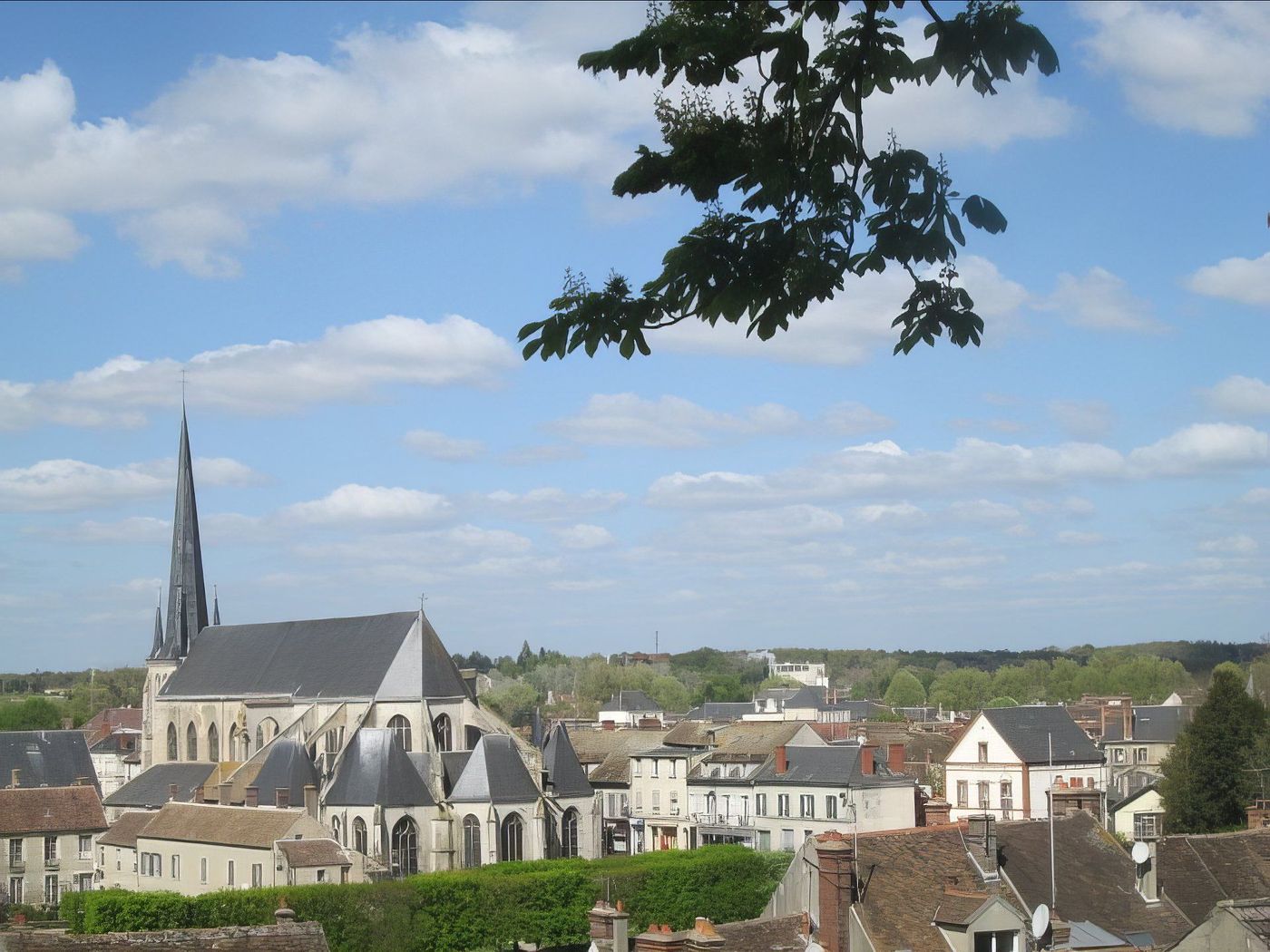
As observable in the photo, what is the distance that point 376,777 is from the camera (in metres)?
63.5

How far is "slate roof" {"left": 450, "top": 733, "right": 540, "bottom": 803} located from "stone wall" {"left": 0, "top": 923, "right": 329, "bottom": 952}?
47785 millimetres

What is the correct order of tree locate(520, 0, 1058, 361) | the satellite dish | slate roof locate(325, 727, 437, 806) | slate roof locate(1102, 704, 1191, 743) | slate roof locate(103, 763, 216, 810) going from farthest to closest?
slate roof locate(1102, 704, 1191, 743)
slate roof locate(103, 763, 216, 810)
slate roof locate(325, 727, 437, 806)
the satellite dish
tree locate(520, 0, 1058, 361)

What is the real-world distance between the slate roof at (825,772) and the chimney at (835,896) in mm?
39733

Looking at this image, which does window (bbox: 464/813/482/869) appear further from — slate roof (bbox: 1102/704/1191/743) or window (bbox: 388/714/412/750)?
slate roof (bbox: 1102/704/1191/743)

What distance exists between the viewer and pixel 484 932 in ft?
172

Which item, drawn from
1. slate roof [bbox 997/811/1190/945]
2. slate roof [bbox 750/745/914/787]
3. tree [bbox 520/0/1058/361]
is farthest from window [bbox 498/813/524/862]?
tree [bbox 520/0/1058/361]

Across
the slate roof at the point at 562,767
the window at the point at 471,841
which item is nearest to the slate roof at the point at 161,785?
the window at the point at 471,841

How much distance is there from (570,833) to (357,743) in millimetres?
10340

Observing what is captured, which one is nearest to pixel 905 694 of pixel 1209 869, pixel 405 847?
pixel 405 847

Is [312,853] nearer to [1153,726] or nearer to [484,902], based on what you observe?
[484,902]

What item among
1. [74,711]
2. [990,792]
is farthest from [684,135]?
[74,711]

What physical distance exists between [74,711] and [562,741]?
102m

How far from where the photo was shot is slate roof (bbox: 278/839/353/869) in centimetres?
5616

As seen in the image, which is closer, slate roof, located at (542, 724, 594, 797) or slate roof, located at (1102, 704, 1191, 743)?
slate roof, located at (542, 724, 594, 797)
